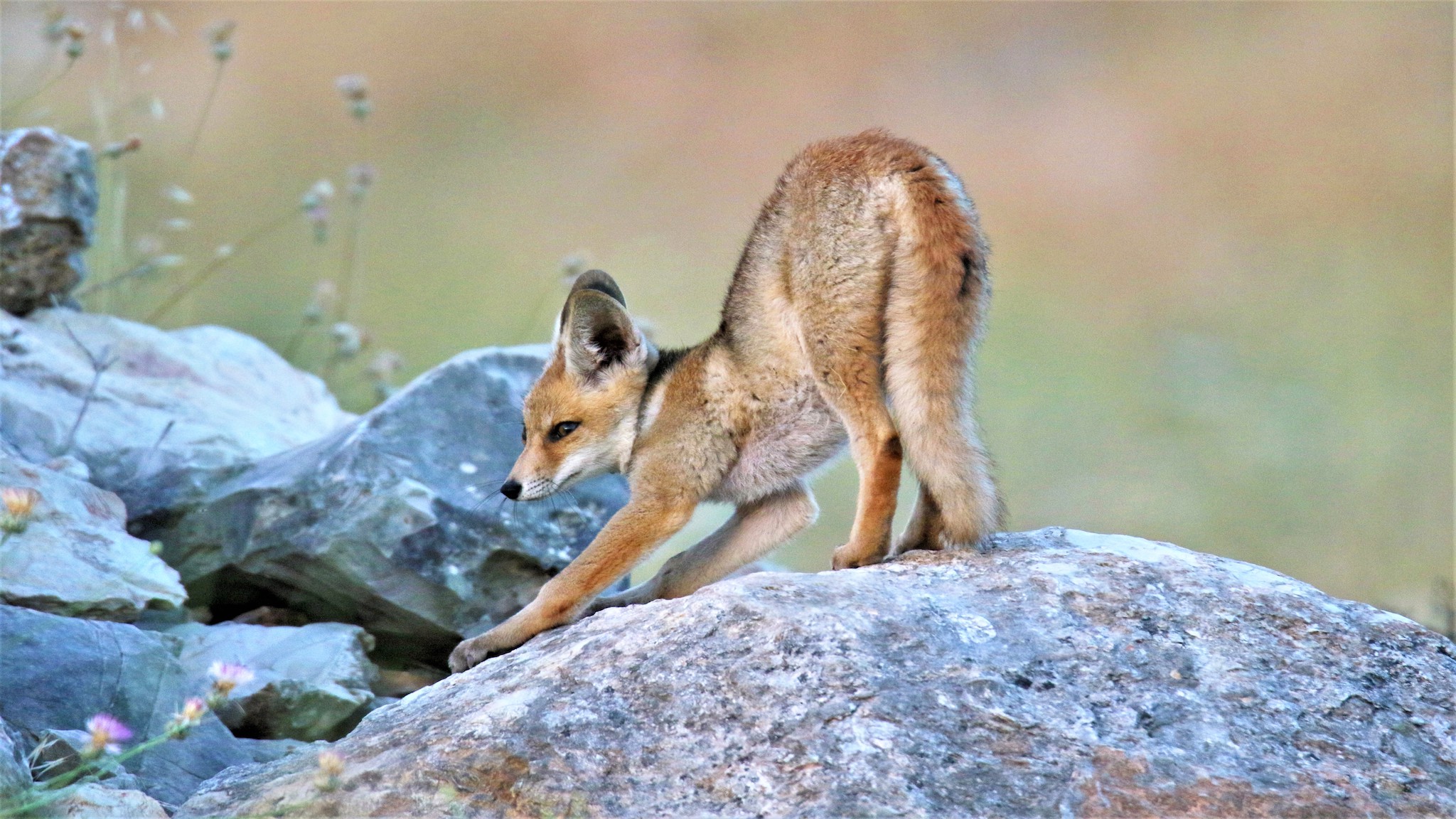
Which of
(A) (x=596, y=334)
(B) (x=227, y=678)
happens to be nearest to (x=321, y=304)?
(A) (x=596, y=334)

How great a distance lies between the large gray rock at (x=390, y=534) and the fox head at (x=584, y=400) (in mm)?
569

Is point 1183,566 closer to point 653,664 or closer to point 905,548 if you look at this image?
point 905,548

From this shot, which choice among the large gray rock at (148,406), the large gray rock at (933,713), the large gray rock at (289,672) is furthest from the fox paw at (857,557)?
the large gray rock at (148,406)

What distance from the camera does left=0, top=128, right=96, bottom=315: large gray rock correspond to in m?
7.45

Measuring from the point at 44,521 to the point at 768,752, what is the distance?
344 cm

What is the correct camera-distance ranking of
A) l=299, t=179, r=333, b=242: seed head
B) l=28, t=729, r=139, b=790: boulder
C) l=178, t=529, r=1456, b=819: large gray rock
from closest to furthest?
l=178, t=529, r=1456, b=819: large gray rock < l=28, t=729, r=139, b=790: boulder < l=299, t=179, r=333, b=242: seed head

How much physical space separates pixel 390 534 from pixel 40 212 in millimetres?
2959

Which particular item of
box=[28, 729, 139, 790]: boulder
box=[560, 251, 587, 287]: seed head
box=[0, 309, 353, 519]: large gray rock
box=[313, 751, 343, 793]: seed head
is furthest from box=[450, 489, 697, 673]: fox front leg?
box=[560, 251, 587, 287]: seed head

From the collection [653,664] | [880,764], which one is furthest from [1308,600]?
[653,664]

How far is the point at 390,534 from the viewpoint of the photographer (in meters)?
6.37

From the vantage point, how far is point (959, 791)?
372 centimetres

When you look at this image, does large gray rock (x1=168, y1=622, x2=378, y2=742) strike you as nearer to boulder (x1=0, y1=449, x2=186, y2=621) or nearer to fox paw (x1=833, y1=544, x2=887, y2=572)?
boulder (x1=0, y1=449, x2=186, y2=621)

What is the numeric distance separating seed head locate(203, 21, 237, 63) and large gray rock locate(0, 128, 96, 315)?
55.1 inches

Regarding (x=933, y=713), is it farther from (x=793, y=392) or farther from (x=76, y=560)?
(x=76, y=560)
